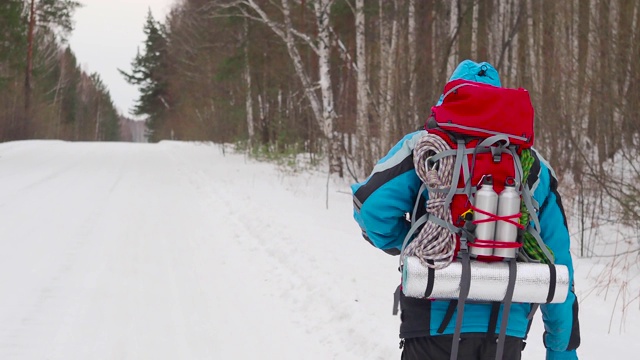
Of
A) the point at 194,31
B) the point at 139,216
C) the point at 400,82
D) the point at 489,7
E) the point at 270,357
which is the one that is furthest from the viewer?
the point at 194,31

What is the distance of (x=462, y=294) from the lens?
6.96ft

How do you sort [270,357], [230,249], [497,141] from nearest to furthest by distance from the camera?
[497,141], [270,357], [230,249]

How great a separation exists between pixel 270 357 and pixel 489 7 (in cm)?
1957

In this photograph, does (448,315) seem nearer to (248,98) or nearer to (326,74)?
(326,74)

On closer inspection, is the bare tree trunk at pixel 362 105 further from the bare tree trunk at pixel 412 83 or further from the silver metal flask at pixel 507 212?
the silver metal flask at pixel 507 212

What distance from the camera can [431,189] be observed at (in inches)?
85.8

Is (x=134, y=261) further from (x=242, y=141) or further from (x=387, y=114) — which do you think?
(x=242, y=141)

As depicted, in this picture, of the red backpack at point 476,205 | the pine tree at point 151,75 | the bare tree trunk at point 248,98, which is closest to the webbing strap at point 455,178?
the red backpack at point 476,205

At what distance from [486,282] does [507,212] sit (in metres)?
0.26

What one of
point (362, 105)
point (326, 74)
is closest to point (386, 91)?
point (362, 105)

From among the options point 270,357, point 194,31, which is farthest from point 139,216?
point 194,31

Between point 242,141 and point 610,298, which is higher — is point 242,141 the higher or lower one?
the higher one

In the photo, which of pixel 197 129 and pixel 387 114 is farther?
pixel 197 129

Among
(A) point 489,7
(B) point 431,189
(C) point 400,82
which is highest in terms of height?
(A) point 489,7
